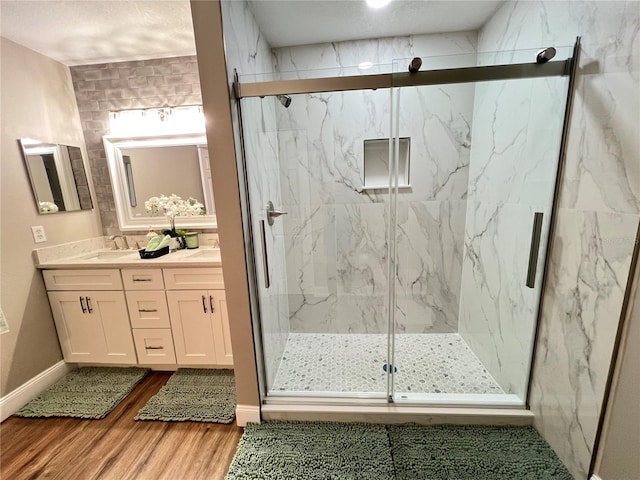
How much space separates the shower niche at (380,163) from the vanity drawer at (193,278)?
4.39 feet

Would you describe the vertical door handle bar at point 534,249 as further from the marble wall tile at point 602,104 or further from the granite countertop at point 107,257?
the granite countertop at point 107,257

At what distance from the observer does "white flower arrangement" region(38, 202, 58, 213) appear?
1.91 m

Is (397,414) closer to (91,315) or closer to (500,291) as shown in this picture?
(500,291)

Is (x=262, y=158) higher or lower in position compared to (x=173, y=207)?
higher

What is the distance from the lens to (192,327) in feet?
6.18

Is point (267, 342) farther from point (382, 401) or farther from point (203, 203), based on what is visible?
point (203, 203)

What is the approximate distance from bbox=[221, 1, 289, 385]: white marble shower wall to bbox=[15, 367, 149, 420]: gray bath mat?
1.12 meters

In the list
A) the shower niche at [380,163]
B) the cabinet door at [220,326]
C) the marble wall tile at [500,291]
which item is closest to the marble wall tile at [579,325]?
the marble wall tile at [500,291]

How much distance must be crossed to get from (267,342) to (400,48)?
242cm

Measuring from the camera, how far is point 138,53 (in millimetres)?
2014

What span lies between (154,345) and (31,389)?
812mm

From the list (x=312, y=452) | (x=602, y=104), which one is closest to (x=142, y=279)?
(x=312, y=452)

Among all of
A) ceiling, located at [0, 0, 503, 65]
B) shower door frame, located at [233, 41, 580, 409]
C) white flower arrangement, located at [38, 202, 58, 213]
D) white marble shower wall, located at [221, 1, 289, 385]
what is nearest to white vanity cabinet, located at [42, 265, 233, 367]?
white marble shower wall, located at [221, 1, 289, 385]

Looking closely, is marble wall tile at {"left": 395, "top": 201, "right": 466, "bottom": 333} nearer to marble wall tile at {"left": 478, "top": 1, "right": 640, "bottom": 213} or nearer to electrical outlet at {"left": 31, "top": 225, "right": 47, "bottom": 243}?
marble wall tile at {"left": 478, "top": 1, "right": 640, "bottom": 213}
